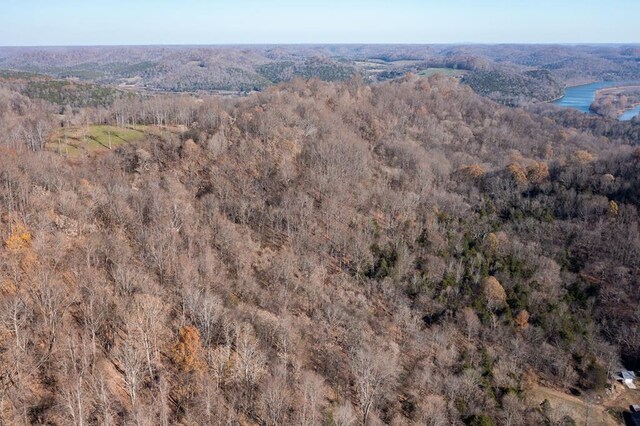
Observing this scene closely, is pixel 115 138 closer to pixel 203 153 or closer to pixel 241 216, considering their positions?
pixel 203 153

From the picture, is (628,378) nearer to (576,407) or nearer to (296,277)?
(576,407)

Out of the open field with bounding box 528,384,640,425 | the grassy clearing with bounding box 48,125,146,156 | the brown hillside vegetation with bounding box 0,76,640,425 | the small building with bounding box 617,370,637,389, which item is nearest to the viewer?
the brown hillside vegetation with bounding box 0,76,640,425

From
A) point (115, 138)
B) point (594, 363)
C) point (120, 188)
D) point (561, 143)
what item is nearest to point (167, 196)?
point (120, 188)

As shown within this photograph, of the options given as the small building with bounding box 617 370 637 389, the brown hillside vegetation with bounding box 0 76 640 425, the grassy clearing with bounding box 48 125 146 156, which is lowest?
the small building with bounding box 617 370 637 389

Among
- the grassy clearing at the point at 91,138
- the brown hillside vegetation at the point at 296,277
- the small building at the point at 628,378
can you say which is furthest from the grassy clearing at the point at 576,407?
the grassy clearing at the point at 91,138

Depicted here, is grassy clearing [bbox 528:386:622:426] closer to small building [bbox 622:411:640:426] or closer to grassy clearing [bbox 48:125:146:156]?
small building [bbox 622:411:640:426]

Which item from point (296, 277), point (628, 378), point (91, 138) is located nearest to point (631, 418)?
point (628, 378)

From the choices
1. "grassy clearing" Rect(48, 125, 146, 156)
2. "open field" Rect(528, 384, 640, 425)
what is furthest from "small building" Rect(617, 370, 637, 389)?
"grassy clearing" Rect(48, 125, 146, 156)
